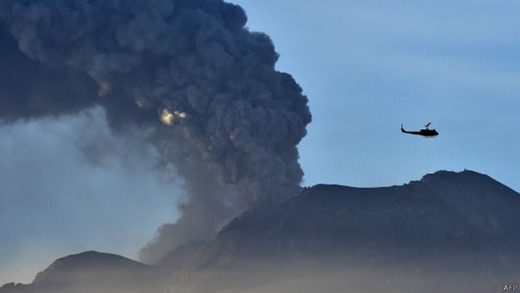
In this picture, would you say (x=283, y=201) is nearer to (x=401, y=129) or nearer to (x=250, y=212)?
(x=250, y=212)

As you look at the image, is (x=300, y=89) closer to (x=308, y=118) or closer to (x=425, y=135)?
(x=308, y=118)

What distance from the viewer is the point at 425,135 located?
11381cm

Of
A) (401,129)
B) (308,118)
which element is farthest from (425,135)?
(308,118)

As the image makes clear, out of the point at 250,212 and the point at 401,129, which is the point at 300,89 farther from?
the point at 401,129

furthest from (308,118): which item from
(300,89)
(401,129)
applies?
(401,129)

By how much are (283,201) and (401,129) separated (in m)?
80.5

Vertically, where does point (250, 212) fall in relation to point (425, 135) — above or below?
above

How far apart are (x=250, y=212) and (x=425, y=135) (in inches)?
3436

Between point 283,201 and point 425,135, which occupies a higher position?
point 283,201

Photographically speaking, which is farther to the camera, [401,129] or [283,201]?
[283,201]

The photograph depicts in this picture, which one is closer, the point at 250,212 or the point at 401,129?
the point at 401,129

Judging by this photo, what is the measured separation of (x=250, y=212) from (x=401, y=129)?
84.1m

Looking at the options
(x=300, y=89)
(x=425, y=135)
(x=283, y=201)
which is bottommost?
(x=425, y=135)

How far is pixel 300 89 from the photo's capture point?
198m
